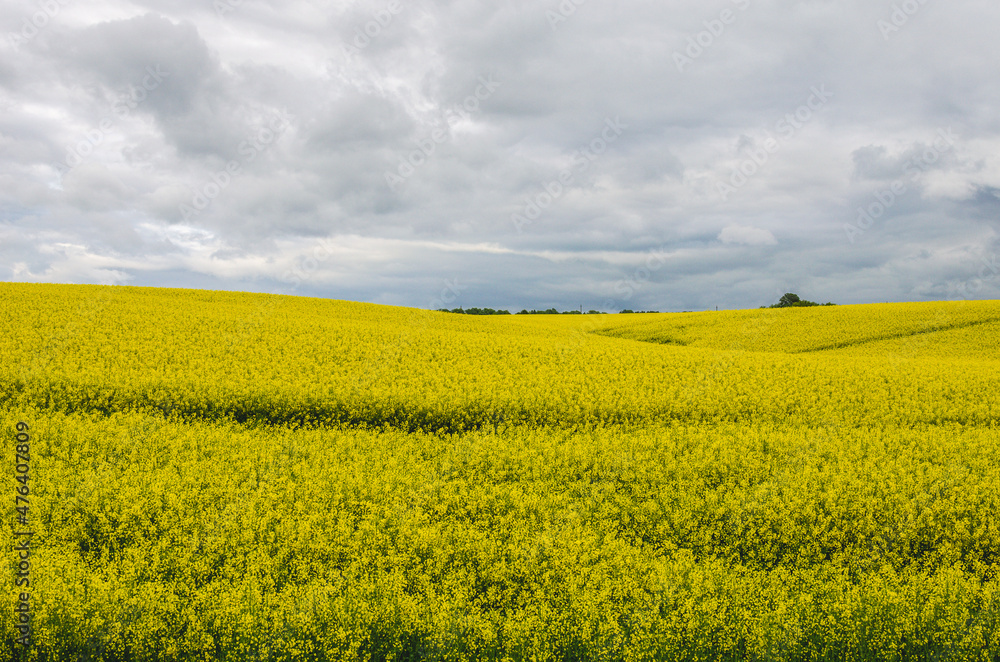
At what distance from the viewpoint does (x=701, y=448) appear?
1098 centimetres

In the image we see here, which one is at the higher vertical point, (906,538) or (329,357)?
(329,357)

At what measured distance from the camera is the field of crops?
201 inches

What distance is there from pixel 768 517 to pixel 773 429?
526 centimetres

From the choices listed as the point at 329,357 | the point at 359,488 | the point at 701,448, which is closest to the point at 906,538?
the point at 701,448

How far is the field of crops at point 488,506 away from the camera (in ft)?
16.7

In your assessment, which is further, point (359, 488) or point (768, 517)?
point (359, 488)

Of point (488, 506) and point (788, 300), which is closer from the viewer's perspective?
point (488, 506)

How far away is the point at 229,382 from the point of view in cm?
1416

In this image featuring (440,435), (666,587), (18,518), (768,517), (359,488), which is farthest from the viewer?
(440,435)

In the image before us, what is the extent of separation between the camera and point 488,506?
838 cm

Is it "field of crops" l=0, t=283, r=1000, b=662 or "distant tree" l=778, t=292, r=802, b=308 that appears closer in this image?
"field of crops" l=0, t=283, r=1000, b=662

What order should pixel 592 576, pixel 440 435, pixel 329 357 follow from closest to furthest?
pixel 592 576, pixel 440 435, pixel 329 357

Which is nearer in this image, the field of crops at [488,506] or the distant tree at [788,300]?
the field of crops at [488,506]

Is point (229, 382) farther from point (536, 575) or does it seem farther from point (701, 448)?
point (701, 448)
